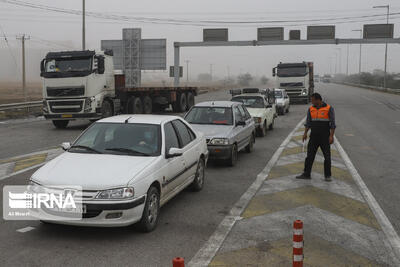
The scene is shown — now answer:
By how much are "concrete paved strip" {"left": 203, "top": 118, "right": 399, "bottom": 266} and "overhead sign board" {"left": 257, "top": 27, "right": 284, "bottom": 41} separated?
3505cm

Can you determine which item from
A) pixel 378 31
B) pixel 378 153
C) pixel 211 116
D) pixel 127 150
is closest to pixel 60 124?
pixel 211 116

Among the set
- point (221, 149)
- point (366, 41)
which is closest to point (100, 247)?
point (221, 149)

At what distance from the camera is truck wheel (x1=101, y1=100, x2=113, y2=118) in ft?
64.2

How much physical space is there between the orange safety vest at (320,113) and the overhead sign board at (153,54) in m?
32.2

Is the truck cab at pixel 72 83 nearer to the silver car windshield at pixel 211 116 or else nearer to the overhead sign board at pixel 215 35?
the silver car windshield at pixel 211 116

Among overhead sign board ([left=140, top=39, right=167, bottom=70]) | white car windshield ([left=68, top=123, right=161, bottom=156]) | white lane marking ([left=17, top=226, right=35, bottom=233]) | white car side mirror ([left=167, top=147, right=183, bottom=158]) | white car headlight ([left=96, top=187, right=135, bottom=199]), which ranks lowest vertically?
white lane marking ([left=17, top=226, right=35, bottom=233])

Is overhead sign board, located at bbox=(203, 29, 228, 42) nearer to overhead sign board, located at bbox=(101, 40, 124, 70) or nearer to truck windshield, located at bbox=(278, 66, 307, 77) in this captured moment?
overhead sign board, located at bbox=(101, 40, 124, 70)

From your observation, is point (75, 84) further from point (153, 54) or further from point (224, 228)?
point (153, 54)

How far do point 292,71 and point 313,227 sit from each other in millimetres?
31047

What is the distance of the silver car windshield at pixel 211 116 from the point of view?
38.0 ft

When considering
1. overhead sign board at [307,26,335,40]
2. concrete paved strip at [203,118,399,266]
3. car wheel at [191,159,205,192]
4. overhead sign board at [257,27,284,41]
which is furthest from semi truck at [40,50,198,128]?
overhead sign board at [307,26,335,40]

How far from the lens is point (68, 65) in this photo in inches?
727

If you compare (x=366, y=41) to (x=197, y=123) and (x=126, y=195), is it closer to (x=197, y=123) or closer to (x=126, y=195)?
(x=197, y=123)

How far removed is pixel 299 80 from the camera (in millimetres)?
36031
